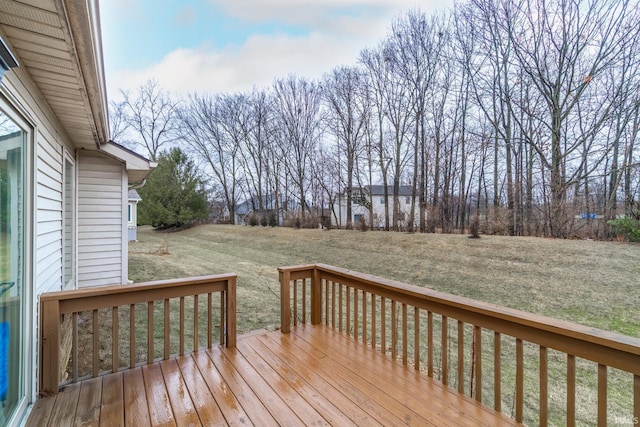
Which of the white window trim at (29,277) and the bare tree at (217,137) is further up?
the bare tree at (217,137)

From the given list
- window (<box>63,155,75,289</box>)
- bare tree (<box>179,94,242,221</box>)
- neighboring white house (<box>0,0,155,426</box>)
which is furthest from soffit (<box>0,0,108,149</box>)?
bare tree (<box>179,94,242,221</box>)

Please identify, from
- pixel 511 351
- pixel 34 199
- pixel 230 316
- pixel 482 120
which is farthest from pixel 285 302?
pixel 482 120

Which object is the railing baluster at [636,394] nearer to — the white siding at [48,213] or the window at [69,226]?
the white siding at [48,213]

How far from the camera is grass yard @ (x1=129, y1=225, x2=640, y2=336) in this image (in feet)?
17.4

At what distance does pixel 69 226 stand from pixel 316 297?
3793mm

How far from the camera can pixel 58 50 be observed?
1771mm

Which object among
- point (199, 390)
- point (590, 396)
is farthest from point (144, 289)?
point (590, 396)

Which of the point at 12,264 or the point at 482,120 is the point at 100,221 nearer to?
the point at 12,264

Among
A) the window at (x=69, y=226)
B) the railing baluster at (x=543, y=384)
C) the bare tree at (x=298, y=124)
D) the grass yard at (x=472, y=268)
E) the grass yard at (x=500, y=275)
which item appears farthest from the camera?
the bare tree at (x=298, y=124)

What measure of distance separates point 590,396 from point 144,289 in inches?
171

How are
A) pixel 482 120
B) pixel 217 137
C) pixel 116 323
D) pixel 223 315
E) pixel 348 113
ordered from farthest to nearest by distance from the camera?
1. pixel 217 137
2. pixel 348 113
3. pixel 482 120
4. pixel 223 315
5. pixel 116 323

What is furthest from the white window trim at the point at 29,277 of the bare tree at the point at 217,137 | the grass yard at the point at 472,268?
the bare tree at the point at 217,137

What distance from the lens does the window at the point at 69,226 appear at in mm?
4293

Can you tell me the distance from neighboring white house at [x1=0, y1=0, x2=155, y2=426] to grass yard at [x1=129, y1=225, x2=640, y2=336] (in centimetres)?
273
